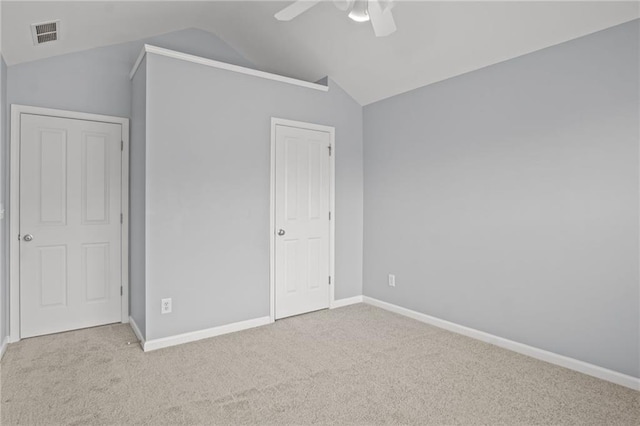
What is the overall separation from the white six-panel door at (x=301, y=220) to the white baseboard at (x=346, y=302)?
0.11 meters

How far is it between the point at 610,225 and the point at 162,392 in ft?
10.3

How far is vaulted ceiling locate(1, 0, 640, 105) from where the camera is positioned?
254 centimetres

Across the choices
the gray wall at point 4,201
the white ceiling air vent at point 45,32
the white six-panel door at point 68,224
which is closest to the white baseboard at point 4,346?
the gray wall at point 4,201

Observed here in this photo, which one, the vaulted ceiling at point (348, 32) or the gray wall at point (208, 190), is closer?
the vaulted ceiling at point (348, 32)

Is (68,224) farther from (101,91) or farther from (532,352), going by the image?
(532,352)

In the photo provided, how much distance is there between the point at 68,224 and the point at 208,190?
4.40ft

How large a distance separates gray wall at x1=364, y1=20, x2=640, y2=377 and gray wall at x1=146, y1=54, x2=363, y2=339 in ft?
4.73

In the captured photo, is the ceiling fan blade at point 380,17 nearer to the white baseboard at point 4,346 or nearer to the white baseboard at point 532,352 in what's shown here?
the white baseboard at point 532,352

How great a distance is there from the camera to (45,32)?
9.20 feet

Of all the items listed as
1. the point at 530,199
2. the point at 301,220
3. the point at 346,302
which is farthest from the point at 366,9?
the point at 346,302

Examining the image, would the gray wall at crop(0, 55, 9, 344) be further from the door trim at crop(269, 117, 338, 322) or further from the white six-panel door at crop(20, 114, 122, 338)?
the door trim at crop(269, 117, 338, 322)

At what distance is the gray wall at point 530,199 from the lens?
2.42m

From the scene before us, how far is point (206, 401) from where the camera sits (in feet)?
7.32

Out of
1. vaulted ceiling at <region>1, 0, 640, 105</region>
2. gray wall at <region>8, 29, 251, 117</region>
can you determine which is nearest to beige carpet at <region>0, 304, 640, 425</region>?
gray wall at <region>8, 29, 251, 117</region>
